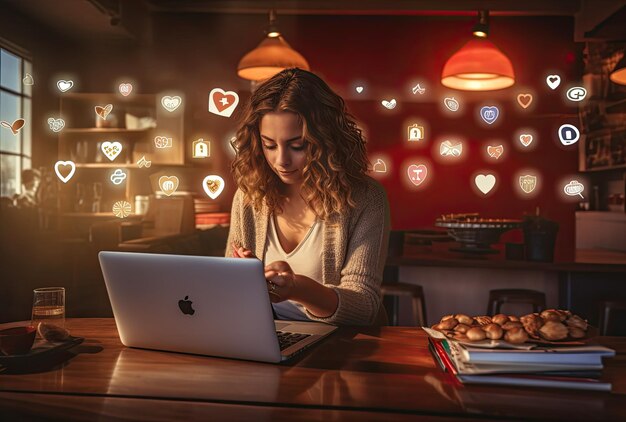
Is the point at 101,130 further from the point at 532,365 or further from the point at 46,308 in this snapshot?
the point at 532,365

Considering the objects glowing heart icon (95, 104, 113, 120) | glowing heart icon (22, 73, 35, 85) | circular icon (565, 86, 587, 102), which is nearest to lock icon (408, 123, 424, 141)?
circular icon (565, 86, 587, 102)

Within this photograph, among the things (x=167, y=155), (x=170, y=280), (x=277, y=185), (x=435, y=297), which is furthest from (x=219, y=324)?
(x=167, y=155)

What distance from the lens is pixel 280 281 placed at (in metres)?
1.30

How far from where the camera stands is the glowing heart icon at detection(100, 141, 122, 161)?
541 centimetres

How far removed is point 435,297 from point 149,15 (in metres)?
4.29

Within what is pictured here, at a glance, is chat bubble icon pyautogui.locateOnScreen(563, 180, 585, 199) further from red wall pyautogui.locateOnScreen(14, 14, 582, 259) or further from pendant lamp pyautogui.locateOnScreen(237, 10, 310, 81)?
pendant lamp pyautogui.locateOnScreen(237, 10, 310, 81)

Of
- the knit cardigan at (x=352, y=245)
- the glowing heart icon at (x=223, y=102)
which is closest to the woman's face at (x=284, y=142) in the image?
the knit cardigan at (x=352, y=245)

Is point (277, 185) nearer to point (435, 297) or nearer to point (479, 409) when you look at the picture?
point (479, 409)

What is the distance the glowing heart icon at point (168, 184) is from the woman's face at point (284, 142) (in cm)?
387

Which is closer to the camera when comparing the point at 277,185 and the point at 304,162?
the point at 304,162

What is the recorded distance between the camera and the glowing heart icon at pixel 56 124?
5.23 meters

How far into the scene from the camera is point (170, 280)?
1150mm

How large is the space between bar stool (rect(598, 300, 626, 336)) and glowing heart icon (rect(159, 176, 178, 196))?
150 inches

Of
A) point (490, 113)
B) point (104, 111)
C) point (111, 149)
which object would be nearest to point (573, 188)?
point (490, 113)
